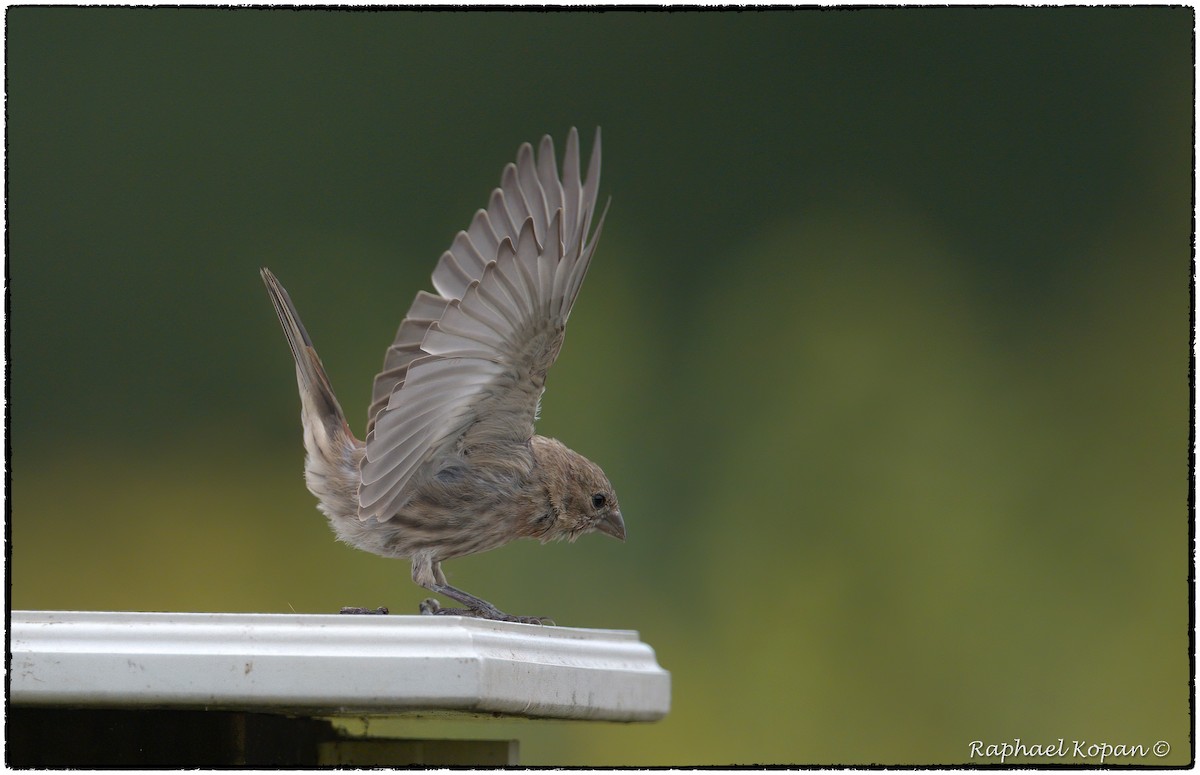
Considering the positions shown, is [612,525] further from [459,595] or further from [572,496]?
[459,595]

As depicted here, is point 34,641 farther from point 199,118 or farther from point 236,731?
point 199,118

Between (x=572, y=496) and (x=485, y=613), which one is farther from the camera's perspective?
(x=572, y=496)

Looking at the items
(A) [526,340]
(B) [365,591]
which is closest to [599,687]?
(A) [526,340]

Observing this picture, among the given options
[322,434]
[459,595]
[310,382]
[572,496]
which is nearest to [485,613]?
[459,595]

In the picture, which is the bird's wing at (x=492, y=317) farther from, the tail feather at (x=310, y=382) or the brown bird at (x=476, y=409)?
the tail feather at (x=310, y=382)

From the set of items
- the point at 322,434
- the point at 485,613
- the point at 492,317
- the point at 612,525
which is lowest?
the point at 485,613

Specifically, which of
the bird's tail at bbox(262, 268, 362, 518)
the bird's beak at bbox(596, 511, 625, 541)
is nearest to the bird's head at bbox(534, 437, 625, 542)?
the bird's beak at bbox(596, 511, 625, 541)
